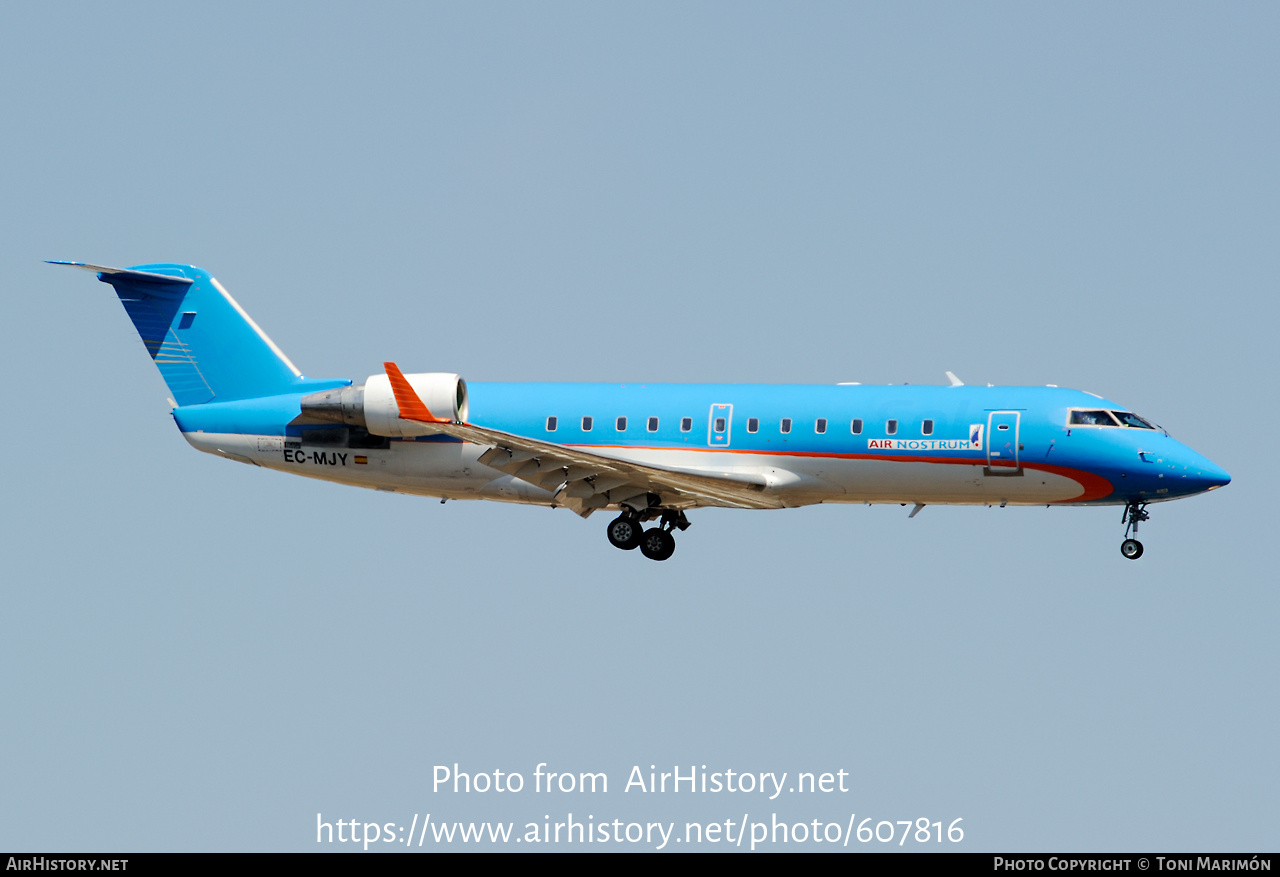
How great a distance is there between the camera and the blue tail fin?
33406 mm

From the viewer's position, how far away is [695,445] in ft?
102

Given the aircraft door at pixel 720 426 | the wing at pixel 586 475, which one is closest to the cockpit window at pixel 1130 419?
the wing at pixel 586 475

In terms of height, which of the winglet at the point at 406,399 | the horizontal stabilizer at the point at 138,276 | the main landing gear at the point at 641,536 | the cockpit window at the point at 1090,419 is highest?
the horizontal stabilizer at the point at 138,276

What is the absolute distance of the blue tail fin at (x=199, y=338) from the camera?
33406 millimetres

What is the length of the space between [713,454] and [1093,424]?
22.8ft

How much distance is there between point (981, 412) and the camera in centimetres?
3042

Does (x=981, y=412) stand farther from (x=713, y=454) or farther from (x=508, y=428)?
(x=508, y=428)

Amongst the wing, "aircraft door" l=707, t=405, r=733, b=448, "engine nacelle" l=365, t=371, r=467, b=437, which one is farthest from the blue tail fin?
"aircraft door" l=707, t=405, r=733, b=448

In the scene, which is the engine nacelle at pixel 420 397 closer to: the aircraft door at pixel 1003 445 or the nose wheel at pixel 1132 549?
the aircraft door at pixel 1003 445

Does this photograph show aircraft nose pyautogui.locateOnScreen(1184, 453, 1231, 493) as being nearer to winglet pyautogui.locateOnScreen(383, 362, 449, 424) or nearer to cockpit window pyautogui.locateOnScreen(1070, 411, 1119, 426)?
cockpit window pyautogui.locateOnScreen(1070, 411, 1119, 426)

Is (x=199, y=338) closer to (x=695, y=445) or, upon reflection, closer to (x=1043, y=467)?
(x=695, y=445)

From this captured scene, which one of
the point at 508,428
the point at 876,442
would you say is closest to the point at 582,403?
the point at 508,428

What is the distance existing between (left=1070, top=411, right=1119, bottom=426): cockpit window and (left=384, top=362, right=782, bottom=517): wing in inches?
222

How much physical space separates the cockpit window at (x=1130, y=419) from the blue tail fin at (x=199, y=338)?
51.1 ft
